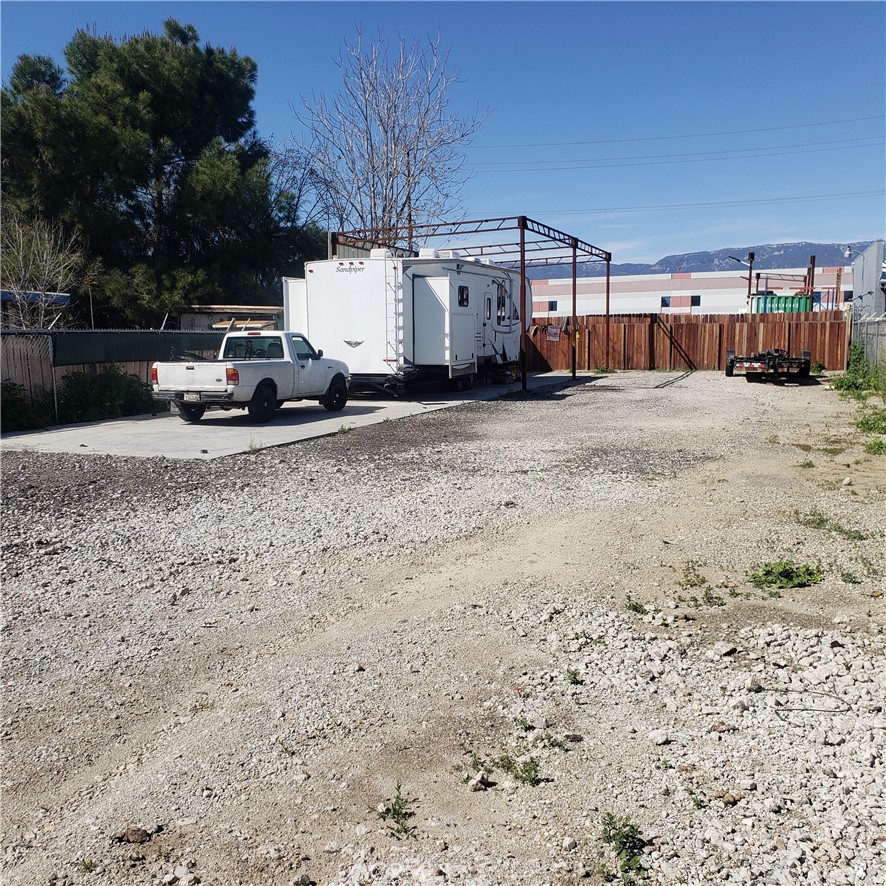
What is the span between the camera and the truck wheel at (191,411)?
16.3 metres

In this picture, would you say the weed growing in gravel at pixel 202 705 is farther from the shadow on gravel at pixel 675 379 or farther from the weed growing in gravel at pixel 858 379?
the shadow on gravel at pixel 675 379

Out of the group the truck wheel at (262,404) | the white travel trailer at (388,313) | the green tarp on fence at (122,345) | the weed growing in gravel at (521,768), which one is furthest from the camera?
the white travel trailer at (388,313)

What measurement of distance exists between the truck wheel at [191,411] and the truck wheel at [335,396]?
2736 millimetres

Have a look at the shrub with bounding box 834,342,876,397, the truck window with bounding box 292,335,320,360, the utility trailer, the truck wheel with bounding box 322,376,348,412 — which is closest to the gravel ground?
the truck window with bounding box 292,335,320,360

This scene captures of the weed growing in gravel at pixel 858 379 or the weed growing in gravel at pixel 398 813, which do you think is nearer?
the weed growing in gravel at pixel 398 813

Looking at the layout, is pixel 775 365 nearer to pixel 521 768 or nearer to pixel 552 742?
pixel 552 742

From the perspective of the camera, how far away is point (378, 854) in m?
3.27

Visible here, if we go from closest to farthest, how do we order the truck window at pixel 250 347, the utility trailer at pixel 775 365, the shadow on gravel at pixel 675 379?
the truck window at pixel 250 347, the shadow on gravel at pixel 675 379, the utility trailer at pixel 775 365

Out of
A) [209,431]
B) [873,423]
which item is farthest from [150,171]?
[873,423]

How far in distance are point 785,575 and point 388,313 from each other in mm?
14626

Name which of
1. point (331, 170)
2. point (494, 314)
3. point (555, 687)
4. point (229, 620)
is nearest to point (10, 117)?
point (331, 170)

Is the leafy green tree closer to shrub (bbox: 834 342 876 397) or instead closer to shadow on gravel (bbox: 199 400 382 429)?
shadow on gravel (bbox: 199 400 382 429)

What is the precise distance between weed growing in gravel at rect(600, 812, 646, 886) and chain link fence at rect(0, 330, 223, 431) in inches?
584

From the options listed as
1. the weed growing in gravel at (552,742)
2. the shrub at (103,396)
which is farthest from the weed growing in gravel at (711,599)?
the shrub at (103,396)
